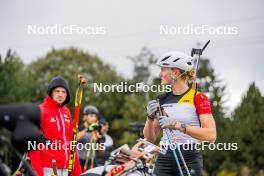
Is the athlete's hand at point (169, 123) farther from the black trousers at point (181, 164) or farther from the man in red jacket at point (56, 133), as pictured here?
the man in red jacket at point (56, 133)

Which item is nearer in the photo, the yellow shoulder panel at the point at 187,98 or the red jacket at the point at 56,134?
the yellow shoulder panel at the point at 187,98

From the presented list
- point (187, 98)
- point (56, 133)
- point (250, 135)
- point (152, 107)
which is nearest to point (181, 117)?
point (187, 98)

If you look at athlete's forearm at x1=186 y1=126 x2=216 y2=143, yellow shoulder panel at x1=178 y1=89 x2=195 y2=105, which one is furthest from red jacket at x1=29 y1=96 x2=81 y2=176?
athlete's forearm at x1=186 y1=126 x2=216 y2=143

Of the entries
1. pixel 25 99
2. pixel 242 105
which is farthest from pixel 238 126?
pixel 25 99

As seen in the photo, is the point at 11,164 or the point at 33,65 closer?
the point at 11,164

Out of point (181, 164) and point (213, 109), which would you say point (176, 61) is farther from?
point (213, 109)

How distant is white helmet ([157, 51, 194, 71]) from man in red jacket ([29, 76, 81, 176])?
215 centimetres

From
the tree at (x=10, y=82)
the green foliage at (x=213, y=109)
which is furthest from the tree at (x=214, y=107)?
the tree at (x=10, y=82)

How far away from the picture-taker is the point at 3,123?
4.05 metres

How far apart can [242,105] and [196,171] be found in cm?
3687

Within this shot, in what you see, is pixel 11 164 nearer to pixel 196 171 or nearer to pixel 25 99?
pixel 25 99

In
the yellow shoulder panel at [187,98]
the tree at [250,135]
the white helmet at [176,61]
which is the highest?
the white helmet at [176,61]

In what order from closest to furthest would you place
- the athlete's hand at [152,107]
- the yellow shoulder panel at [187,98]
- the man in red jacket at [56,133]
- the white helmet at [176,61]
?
the athlete's hand at [152,107] < the yellow shoulder panel at [187,98] < the white helmet at [176,61] < the man in red jacket at [56,133]

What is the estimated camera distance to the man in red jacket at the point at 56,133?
8.67 meters
